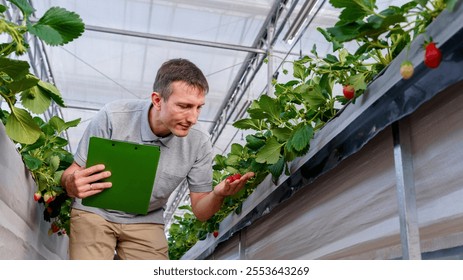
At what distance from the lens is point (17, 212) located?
207cm

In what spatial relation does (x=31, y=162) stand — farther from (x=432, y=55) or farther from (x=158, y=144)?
(x=432, y=55)

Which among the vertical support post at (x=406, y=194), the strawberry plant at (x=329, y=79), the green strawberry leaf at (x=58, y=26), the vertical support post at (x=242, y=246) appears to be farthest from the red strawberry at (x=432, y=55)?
the vertical support post at (x=242, y=246)

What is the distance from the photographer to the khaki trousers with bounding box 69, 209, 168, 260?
2.14 meters

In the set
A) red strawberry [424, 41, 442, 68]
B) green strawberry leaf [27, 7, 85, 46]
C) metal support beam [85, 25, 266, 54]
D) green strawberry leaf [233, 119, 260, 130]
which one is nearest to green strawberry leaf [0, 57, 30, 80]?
green strawberry leaf [27, 7, 85, 46]

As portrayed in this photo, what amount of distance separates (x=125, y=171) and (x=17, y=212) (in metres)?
0.48

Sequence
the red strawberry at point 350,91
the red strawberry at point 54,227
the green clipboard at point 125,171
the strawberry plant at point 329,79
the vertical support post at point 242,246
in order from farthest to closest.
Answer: the vertical support post at point 242,246
the red strawberry at point 54,227
the green clipboard at point 125,171
the red strawberry at point 350,91
the strawberry plant at point 329,79

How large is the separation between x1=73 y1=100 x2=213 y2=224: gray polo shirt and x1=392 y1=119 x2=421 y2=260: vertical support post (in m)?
1.11

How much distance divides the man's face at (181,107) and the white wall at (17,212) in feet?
1.94

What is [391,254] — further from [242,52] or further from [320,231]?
[242,52]

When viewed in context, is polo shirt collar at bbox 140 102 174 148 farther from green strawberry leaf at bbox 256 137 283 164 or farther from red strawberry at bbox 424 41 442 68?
red strawberry at bbox 424 41 442 68

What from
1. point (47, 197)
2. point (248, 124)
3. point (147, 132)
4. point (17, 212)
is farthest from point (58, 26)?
point (47, 197)

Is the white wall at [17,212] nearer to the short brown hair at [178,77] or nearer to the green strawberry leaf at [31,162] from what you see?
the green strawberry leaf at [31,162]

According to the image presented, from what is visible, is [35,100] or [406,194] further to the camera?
[35,100]

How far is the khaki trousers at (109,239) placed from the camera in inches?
84.4
